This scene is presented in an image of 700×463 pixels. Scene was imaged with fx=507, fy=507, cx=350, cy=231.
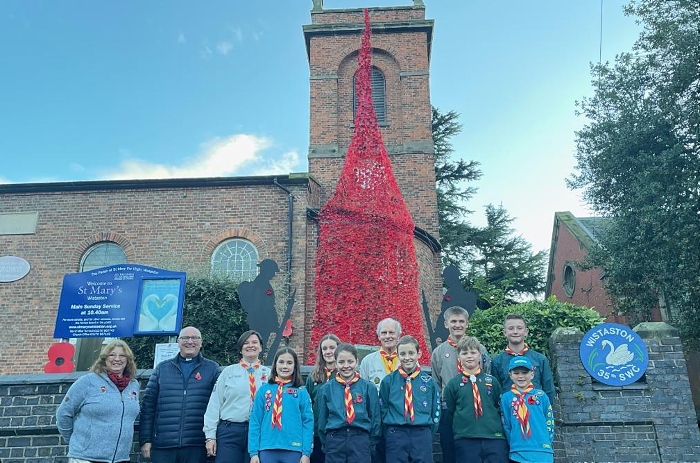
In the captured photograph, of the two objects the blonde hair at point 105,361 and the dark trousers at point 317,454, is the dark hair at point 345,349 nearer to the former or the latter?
the dark trousers at point 317,454

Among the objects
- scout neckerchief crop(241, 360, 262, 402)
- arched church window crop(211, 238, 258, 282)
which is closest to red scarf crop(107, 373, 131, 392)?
scout neckerchief crop(241, 360, 262, 402)

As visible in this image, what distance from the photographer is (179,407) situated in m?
4.62

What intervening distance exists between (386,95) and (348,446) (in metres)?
14.5

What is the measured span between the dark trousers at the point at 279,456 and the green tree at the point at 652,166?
1070 centimetres

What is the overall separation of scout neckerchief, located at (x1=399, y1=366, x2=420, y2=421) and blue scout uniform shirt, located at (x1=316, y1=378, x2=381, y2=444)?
0.24 meters

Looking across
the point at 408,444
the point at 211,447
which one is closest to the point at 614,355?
the point at 408,444

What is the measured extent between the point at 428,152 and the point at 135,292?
1030 cm

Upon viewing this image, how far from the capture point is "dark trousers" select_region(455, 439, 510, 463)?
421 cm

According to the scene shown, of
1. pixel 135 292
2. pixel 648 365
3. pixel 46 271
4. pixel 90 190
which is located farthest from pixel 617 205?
pixel 46 271

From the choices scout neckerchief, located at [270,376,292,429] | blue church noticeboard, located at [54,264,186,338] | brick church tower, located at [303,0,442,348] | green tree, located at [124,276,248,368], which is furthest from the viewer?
brick church tower, located at [303,0,442,348]

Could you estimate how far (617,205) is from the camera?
45.1ft

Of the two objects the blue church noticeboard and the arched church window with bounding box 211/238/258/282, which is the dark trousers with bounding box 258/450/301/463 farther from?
the arched church window with bounding box 211/238/258/282

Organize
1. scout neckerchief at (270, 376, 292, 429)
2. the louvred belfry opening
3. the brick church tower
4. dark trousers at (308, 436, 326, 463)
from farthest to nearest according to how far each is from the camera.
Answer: the brick church tower < the louvred belfry opening < dark trousers at (308, 436, 326, 463) < scout neckerchief at (270, 376, 292, 429)

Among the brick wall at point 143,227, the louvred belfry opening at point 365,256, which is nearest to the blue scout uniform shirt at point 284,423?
the louvred belfry opening at point 365,256
